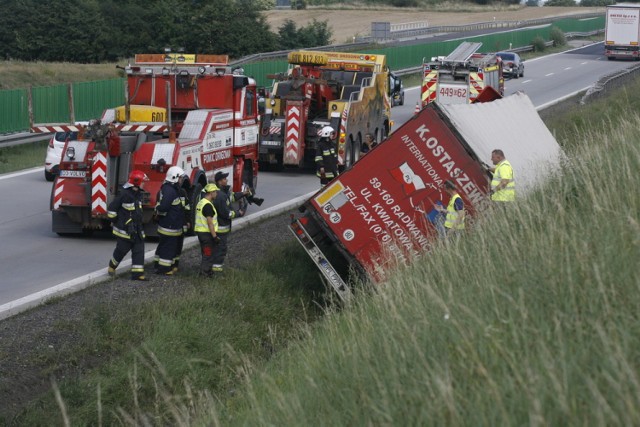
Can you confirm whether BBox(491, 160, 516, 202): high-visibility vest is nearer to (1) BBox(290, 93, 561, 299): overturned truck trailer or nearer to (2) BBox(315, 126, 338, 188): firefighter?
(1) BBox(290, 93, 561, 299): overturned truck trailer

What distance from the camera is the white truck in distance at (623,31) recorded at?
66062 mm

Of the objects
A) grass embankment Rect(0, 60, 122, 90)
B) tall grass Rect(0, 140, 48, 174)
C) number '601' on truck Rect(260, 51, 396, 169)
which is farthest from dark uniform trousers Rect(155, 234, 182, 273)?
grass embankment Rect(0, 60, 122, 90)

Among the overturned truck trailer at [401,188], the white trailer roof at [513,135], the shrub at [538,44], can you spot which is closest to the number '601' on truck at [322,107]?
the white trailer roof at [513,135]

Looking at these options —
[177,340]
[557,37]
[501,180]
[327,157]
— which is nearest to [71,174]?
[327,157]

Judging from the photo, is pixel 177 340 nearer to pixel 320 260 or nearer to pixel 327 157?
pixel 320 260

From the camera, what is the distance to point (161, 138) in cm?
1797

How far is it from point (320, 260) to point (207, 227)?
1.82m

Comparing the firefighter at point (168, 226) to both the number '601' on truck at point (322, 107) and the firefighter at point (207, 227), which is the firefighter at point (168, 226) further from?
the number '601' on truck at point (322, 107)

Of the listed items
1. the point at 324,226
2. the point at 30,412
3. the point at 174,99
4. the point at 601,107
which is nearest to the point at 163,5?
the point at 601,107

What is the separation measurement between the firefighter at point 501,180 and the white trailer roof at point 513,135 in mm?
175

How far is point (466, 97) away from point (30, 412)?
2552 cm

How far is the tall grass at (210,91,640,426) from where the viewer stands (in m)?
4.58

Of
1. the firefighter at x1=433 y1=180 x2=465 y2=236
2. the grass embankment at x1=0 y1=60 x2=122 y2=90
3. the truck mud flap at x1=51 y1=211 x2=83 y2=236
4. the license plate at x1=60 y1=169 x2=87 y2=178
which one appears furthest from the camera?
the grass embankment at x1=0 y1=60 x2=122 y2=90

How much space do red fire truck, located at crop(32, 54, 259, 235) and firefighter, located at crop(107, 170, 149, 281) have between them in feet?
3.89
